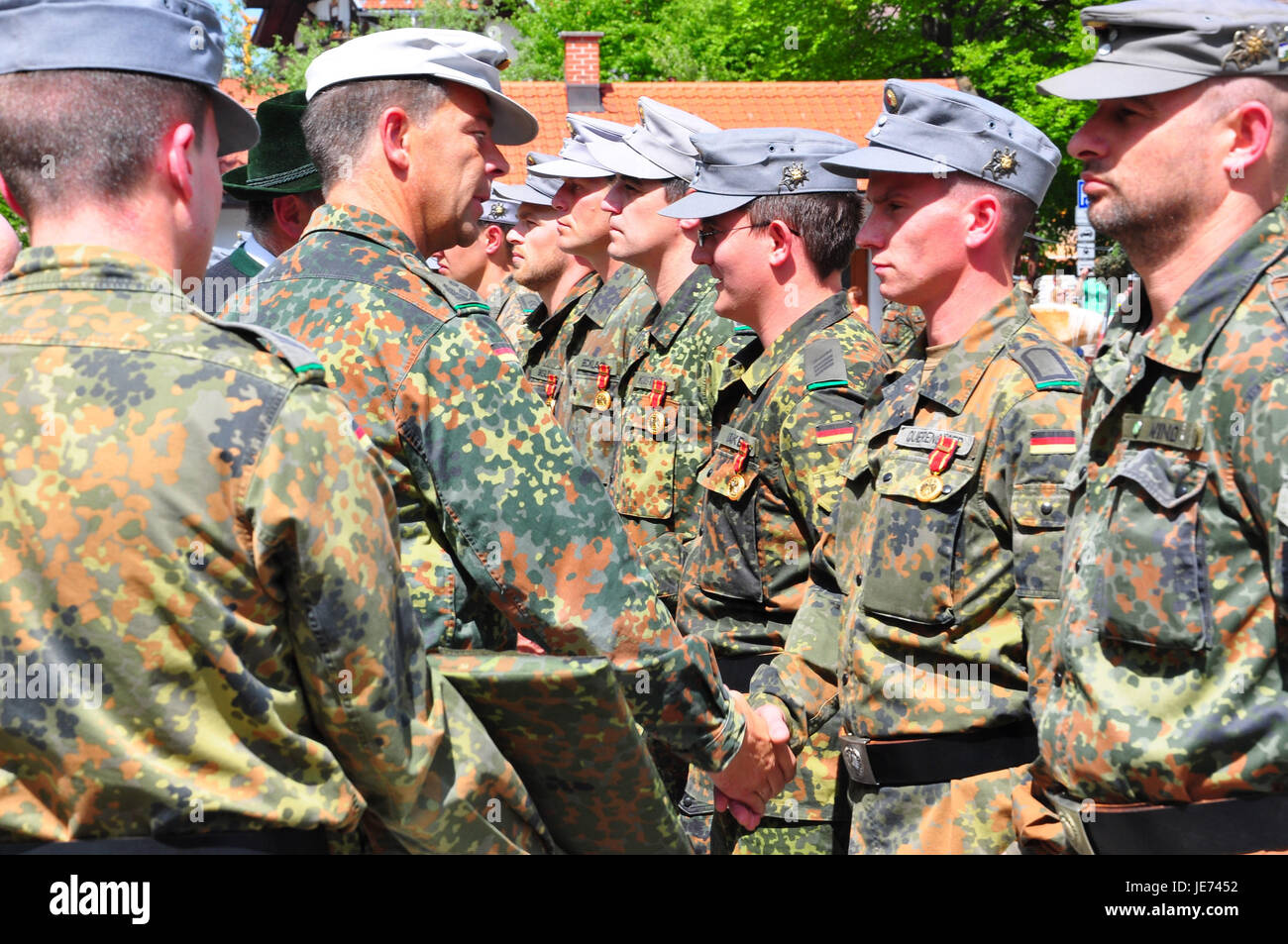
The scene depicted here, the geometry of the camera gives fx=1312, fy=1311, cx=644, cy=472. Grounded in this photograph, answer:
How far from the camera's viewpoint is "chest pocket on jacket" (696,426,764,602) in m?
4.42

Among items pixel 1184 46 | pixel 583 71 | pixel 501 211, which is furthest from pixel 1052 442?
pixel 583 71

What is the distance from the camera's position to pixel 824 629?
Result: 393 cm

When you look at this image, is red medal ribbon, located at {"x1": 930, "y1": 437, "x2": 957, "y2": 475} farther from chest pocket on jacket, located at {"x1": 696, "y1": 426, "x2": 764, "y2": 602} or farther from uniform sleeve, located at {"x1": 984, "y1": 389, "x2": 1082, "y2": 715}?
chest pocket on jacket, located at {"x1": 696, "y1": 426, "x2": 764, "y2": 602}

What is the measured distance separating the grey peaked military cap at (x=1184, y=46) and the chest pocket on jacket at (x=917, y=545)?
981 mm

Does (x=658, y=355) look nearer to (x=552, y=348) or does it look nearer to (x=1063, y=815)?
(x=552, y=348)

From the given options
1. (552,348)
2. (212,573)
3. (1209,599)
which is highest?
(212,573)

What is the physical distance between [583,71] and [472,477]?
90.9 ft

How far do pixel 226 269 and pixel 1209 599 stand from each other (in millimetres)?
5694

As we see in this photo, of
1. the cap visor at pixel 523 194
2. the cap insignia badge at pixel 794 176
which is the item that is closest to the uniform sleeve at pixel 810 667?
the cap insignia badge at pixel 794 176

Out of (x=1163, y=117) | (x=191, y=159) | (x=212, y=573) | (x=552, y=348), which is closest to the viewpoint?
(x=212, y=573)

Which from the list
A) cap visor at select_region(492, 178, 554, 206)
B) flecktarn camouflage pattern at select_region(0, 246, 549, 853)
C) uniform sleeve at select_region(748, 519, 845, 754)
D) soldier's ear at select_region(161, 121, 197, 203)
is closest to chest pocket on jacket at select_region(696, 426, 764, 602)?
uniform sleeve at select_region(748, 519, 845, 754)

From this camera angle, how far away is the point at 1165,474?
2574 millimetres

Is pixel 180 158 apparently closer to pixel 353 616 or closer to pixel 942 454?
pixel 353 616

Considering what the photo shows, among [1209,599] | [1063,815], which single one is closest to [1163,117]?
[1209,599]
